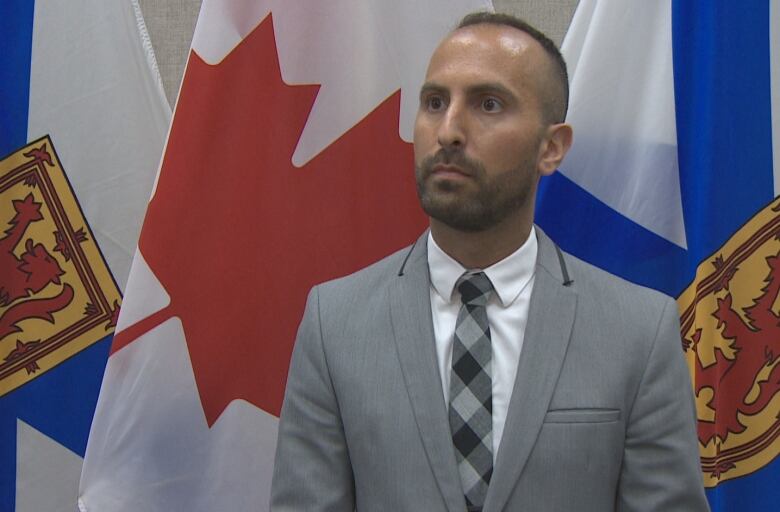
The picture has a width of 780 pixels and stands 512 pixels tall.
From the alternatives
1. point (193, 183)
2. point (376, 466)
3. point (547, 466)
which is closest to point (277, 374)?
point (193, 183)

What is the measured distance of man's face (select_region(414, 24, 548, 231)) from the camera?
0.94 metres

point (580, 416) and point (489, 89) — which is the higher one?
point (489, 89)

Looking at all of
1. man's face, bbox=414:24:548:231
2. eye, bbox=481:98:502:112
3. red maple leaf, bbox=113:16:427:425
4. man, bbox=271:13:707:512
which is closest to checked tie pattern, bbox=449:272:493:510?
man, bbox=271:13:707:512

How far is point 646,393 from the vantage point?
929 millimetres

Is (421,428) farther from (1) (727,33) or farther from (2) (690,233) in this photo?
(1) (727,33)

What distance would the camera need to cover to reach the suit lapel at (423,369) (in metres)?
0.91

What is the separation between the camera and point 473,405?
93cm

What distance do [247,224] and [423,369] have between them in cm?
46

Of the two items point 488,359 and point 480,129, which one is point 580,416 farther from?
point 480,129

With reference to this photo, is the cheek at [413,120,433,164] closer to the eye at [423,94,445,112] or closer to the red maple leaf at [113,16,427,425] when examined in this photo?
the eye at [423,94,445,112]

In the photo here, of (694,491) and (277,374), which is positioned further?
(277,374)

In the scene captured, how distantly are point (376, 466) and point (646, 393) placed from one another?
0.91ft

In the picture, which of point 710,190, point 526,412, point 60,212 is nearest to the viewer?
point 526,412

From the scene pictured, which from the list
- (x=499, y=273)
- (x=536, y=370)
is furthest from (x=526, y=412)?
(x=499, y=273)
